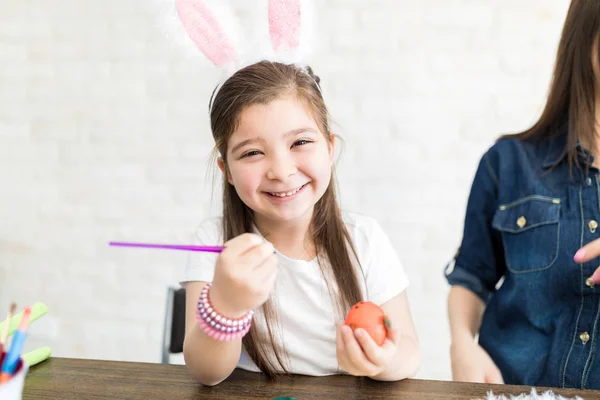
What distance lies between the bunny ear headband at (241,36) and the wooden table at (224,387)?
48 centimetres

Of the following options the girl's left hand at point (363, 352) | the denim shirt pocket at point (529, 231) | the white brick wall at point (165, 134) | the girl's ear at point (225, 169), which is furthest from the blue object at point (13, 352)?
the white brick wall at point (165, 134)

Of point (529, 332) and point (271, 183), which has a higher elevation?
point (271, 183)

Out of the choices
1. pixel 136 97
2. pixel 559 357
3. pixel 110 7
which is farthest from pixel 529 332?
pixel 110 7

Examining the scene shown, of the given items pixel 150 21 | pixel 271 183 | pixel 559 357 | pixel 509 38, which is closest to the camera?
pixel 271 183

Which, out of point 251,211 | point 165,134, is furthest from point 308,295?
point 165,134

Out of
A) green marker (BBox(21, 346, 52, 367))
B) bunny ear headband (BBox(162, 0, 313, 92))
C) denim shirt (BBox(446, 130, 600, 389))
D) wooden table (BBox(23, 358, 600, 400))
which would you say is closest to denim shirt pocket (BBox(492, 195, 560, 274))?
denim shirt (BBox(446, 130, 600, 389))

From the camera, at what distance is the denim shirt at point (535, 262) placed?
1220 mm

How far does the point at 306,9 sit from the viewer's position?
3.36 ft

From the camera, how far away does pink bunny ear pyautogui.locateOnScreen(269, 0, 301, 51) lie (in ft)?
3.27

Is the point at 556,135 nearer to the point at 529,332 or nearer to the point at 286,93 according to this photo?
the point at 529,332

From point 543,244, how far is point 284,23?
663 mm

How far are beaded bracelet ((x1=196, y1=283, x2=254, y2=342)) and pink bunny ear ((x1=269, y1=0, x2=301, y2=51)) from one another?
0.43 metres

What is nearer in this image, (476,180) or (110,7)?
(476,180)

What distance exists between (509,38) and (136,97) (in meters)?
1.20
